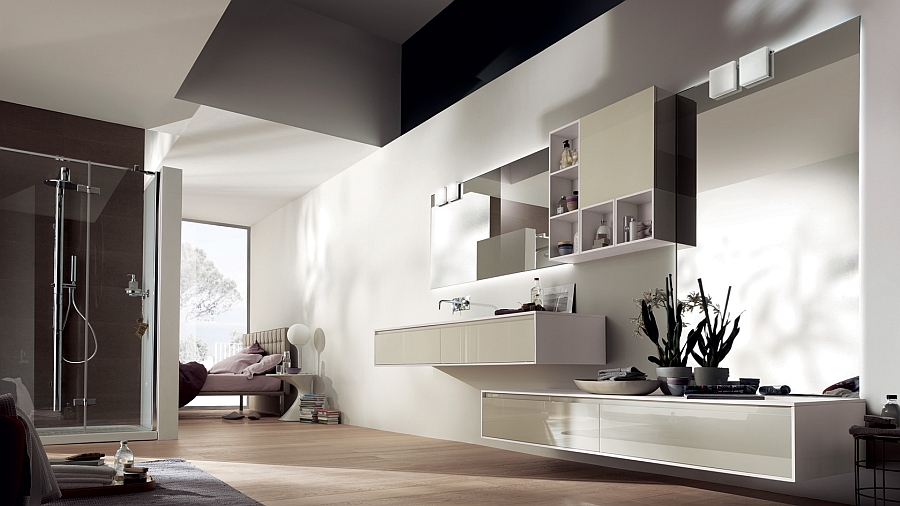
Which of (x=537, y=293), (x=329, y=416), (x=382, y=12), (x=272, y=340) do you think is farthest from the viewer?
(x=272, y=340)

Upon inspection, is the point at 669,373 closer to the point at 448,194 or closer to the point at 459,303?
the point at 459,303

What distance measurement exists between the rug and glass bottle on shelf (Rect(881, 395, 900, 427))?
2.46m

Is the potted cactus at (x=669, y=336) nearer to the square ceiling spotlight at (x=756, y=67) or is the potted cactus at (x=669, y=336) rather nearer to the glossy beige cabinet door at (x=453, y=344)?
the square ceiling spotlight at (x=756, y=67)

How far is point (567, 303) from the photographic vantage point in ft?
14.7

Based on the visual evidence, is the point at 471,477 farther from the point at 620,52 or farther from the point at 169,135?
the point at 169,135

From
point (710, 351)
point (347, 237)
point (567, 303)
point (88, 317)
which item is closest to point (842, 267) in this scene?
point (710, 351)

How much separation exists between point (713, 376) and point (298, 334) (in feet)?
18.7

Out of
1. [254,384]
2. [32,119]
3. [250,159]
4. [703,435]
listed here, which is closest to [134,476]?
[703,435]

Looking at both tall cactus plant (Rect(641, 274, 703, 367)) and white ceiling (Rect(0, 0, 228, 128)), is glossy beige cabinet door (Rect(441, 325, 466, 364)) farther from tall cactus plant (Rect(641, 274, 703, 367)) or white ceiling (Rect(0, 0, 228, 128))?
white ceiling (Rect(0, 0, 228, 128))

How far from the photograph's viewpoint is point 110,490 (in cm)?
315

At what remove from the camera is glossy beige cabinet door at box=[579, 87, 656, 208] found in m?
3.82

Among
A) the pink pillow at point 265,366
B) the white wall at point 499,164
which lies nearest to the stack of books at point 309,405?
the white wall at point 499,164

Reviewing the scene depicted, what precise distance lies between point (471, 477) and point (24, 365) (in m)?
3.03

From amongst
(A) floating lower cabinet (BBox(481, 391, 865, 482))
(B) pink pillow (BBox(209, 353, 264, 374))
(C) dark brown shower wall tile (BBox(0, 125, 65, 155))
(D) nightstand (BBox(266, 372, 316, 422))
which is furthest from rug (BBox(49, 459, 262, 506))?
(B) pink pillow (BBox(209, 353, 264, 374))
